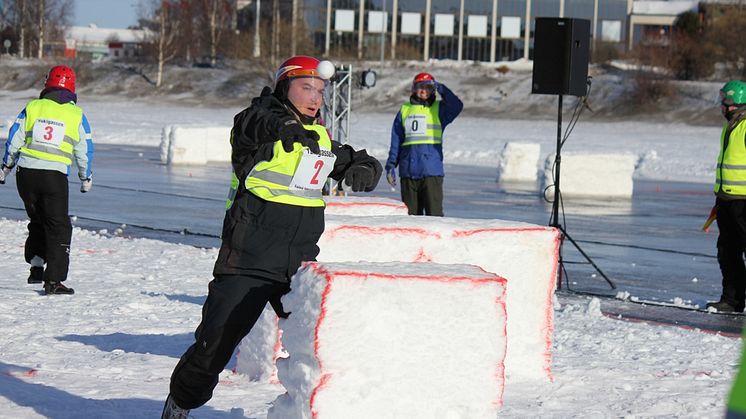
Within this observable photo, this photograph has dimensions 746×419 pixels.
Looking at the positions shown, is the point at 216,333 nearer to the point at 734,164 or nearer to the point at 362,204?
the point at 362,204

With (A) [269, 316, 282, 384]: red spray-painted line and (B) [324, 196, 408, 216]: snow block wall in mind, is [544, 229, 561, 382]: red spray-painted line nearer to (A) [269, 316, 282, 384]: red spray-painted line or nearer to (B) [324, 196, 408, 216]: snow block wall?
(B) [324, 196, 408, 216]: snow block wall

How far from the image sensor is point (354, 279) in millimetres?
5176

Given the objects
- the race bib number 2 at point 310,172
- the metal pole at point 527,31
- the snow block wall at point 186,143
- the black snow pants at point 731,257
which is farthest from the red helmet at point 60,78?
the metal pole at point 527,31

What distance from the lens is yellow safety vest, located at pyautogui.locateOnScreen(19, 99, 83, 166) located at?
919 centimetres

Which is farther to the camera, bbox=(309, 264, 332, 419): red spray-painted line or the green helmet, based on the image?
the green helmet

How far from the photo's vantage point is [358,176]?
17.7 feet

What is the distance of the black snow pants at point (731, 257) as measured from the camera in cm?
1041

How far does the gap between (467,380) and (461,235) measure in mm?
1939

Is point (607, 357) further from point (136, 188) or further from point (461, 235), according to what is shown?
point (136, 188)

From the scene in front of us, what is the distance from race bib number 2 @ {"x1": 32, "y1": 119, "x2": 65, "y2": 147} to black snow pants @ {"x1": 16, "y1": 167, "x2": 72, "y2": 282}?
0.20 m

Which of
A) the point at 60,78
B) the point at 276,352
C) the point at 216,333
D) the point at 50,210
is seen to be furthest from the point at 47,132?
the point at 216,333

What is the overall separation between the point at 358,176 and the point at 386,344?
0.70 meters

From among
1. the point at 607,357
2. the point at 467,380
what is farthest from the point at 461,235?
the point at 467,380

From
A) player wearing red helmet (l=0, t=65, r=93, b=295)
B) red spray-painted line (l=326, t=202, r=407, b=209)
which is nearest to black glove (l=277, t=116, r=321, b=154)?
red spray-painted line (l=326, t=202, r=407, b=209)
